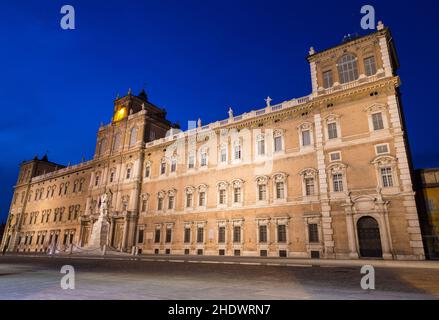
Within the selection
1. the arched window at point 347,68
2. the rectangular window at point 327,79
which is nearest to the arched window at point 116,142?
the rectangular window at point 327,79

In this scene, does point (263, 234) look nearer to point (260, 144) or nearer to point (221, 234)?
point (221, 234)

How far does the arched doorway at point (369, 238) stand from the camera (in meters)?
21.5

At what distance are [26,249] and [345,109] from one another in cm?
6010

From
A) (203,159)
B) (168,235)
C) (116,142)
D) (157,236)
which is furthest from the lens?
(116,142)

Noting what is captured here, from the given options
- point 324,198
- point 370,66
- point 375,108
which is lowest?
point 324,198

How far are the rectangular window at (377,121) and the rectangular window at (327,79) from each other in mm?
5482

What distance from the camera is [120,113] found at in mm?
48250

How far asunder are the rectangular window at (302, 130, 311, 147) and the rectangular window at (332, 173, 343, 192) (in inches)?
167

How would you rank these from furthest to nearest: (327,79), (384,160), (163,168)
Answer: (163,168) < (327,79) < (384,160)

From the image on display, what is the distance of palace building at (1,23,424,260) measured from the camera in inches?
882

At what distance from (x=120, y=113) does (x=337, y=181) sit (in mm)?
37574

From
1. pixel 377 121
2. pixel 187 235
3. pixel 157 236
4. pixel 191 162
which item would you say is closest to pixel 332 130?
pixel 377 121
